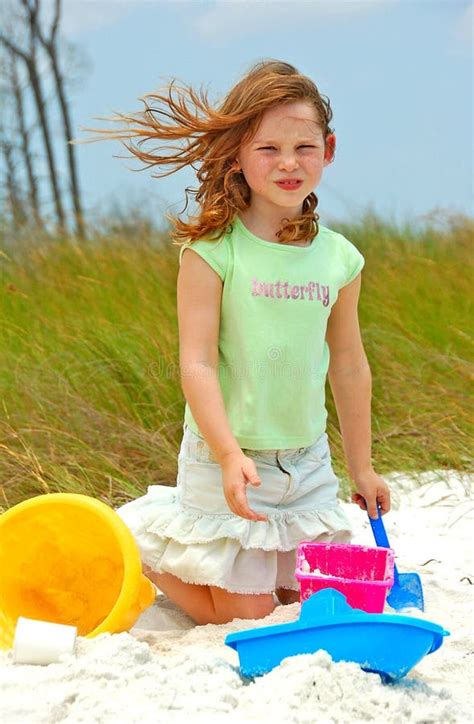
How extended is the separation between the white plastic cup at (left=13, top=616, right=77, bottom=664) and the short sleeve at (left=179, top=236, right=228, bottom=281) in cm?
89

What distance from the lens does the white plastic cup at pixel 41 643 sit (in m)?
1.92

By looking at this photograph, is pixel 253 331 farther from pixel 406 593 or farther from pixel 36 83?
pixel 36 83

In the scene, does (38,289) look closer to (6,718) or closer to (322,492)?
(322,492)

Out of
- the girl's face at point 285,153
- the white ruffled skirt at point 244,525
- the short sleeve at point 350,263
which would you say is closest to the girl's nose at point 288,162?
the girl's face at point 285,153

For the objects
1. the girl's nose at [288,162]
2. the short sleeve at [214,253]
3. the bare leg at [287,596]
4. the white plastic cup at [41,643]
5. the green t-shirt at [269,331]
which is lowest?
the bare leg at [287,596]

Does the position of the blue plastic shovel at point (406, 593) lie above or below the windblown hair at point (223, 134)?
below

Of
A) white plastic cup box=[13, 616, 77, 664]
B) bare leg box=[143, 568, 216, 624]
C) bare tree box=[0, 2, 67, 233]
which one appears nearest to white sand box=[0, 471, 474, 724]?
white plastic cup box=[13, 616, 77, 664]

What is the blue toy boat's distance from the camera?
1697mm

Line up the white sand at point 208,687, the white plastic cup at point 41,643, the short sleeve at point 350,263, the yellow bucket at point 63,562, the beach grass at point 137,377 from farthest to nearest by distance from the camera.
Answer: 1. the beach grass at point 137,377
2. the short sleeve at point 350,263
3. the yellow bucket at point 63,562
4. the white plastic cup at point 41,643
5. the white sand at point 208,687

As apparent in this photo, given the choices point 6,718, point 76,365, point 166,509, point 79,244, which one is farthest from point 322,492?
point 79,244

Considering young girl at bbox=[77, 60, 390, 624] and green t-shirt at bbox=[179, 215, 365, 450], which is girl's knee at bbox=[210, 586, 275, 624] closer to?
young girl at bbox=[77, 60, 390, 624]

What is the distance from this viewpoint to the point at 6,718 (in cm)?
163

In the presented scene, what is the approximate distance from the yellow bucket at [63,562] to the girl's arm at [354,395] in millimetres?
634

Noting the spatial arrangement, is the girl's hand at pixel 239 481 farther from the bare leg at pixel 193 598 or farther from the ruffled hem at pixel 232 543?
the bare leg at pixel 193 598
